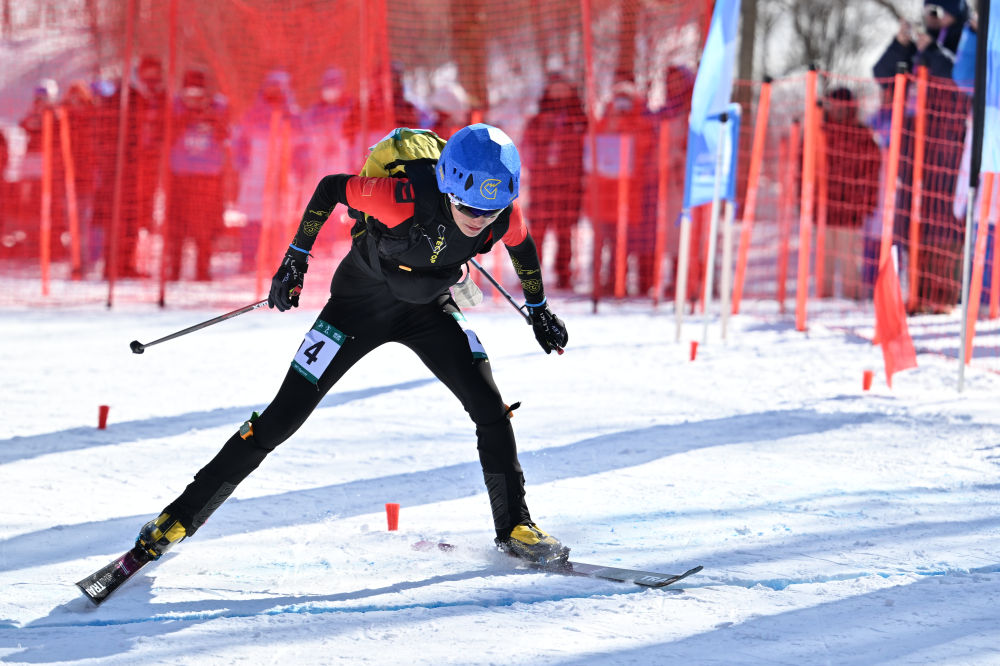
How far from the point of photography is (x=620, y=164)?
11156 mm

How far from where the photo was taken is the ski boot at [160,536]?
346 centimetres

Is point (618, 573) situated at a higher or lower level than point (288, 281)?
lower

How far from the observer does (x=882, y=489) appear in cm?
473

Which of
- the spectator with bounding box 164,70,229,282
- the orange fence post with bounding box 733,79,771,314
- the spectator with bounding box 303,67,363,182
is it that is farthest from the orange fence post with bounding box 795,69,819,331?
the spectator with bounding box 164,70,229,282

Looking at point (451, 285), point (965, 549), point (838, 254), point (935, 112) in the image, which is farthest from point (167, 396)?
point (838, 254)

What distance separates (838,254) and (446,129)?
440 centimetres

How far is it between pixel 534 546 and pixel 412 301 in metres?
0.95

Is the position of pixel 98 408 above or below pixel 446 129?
below

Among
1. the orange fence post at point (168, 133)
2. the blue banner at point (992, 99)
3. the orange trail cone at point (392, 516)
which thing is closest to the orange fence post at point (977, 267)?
the blue banner at point (992, 99)

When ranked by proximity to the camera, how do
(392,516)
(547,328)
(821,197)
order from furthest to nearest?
(821,197)
(392,516)
(547,328)

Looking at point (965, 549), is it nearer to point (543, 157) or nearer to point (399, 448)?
point (399, 448)

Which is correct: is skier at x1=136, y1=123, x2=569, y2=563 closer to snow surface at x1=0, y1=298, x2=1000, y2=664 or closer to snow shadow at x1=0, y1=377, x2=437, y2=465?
snow surface at x1=0, y1=298, x2=1000, y2=664

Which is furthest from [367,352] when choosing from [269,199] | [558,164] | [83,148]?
[83,148]

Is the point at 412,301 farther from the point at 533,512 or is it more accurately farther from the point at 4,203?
the point at 4,203
